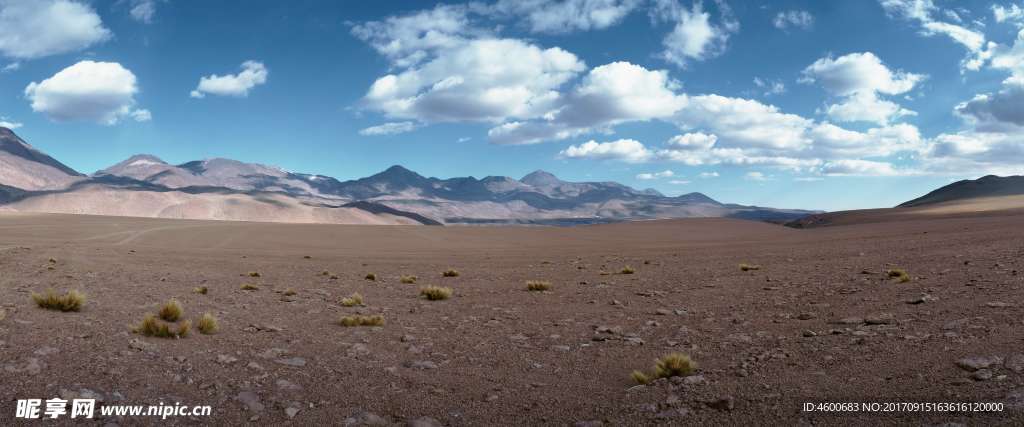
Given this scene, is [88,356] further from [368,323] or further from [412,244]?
[412,244]

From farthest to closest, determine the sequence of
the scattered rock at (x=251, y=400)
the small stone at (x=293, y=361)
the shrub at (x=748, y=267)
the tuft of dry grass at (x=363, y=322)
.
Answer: the shrub at (x=748, y=267) < the tuft of dry grass at (x=363, y=322) < the small stone at (x=293, y=361) < the scattered rock at (x=251, y=400)

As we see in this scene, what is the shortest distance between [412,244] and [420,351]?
119 ft

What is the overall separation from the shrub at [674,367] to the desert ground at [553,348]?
0.19 meters

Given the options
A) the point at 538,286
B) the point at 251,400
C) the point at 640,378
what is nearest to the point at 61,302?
the point at 251,400

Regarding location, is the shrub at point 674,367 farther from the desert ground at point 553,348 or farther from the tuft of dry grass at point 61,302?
the tuft of dry grass at point 61,302

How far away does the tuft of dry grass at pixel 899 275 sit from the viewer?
13.9m

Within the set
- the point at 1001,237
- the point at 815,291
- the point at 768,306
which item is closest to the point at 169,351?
the point at 768,306

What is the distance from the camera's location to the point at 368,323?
11820 mm

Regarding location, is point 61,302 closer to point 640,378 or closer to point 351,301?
point 351,301

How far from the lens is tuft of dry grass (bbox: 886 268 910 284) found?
13.9 meters

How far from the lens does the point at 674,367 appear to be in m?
7.44

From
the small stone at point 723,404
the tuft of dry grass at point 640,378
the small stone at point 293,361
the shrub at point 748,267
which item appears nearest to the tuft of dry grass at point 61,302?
the small stone at point 293,361

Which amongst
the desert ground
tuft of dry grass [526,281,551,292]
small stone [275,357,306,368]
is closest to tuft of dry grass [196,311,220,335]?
the desert ground

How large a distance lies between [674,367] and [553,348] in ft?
8.61
